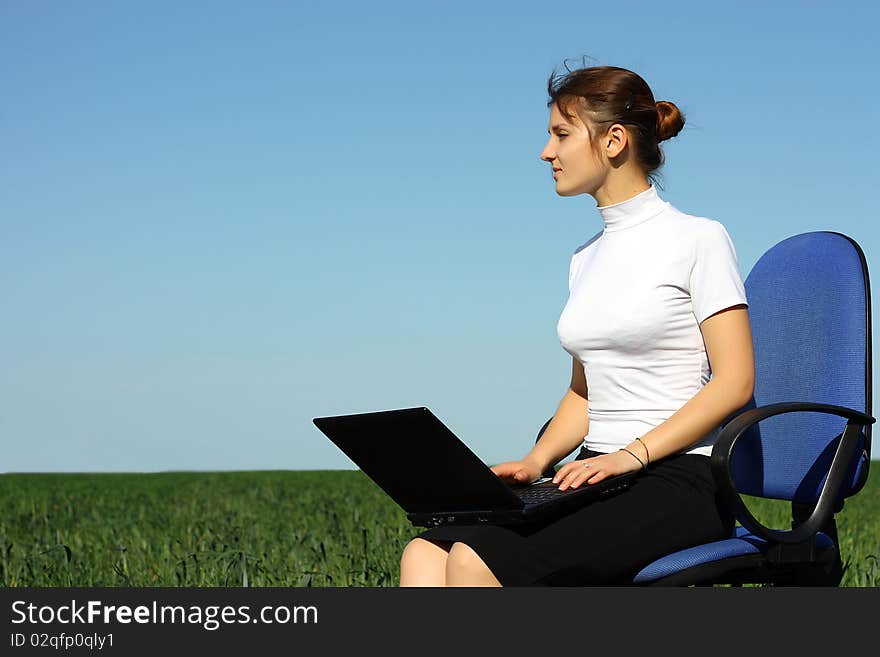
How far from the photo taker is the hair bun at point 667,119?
10.5ft

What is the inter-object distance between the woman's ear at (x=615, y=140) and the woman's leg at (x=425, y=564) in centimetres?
116

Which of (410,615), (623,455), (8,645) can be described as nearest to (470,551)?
(410,615)

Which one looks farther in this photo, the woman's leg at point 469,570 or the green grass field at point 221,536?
the green grass field at point 221,536

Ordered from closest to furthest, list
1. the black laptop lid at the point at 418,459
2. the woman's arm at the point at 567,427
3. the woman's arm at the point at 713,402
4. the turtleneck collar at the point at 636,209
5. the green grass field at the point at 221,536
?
the black laptop lid at the point at 418,459, the woman's arm at the point at 713,402, the turtleneck collar at the point at 636,209, the woman's arm at the point at 567,427, the green grass field at the point at 221,536

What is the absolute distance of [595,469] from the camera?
290 centimetres

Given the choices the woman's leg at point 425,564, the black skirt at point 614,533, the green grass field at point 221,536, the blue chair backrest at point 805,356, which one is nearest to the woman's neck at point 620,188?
the blue chair backrest at point 805,356

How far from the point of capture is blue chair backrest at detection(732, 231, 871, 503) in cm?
329

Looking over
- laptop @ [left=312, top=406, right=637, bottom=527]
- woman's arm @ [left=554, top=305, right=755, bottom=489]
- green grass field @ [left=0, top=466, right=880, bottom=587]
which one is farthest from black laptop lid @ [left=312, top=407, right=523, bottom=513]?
green grass field @ [left=0, top=466, right=880, bottom=587]

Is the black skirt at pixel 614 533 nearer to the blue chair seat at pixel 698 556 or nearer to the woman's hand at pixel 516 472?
the blue chair seat at pixel 698 556

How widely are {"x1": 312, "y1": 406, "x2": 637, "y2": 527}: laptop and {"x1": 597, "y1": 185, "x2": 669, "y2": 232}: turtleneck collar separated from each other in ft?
2.46

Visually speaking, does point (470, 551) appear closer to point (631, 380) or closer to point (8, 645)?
point (631, 380)

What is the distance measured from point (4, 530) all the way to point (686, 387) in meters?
6.68

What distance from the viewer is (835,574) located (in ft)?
10.8

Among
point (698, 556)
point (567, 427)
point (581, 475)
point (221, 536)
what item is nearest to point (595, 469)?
point (581, 475)
